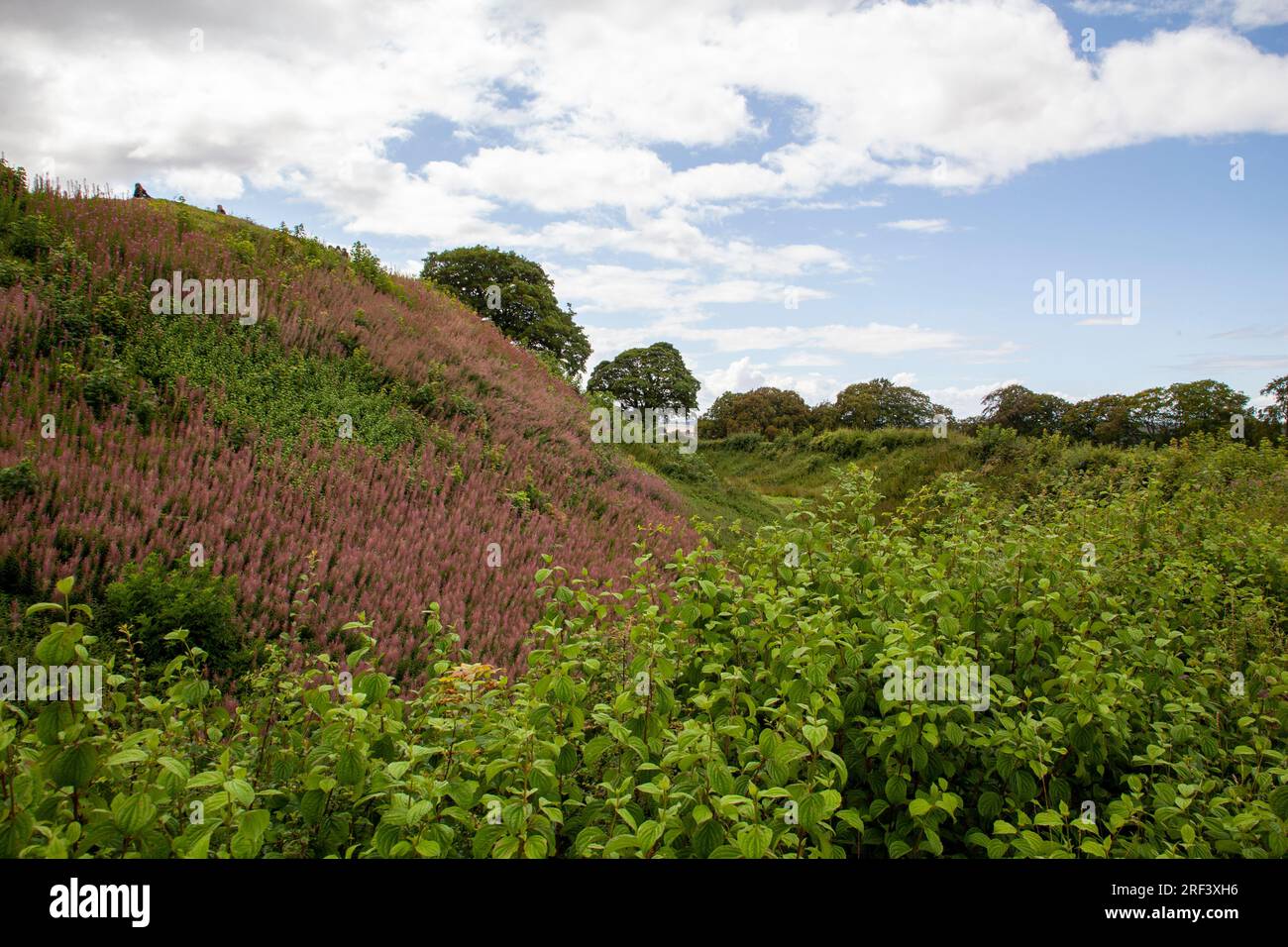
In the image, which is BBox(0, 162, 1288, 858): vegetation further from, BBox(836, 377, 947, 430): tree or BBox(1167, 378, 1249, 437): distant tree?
BBox(836, 377, 947, 430): tree

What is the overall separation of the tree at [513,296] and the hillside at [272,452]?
19.0 m

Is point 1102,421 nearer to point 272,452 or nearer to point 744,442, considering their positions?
point 744,442

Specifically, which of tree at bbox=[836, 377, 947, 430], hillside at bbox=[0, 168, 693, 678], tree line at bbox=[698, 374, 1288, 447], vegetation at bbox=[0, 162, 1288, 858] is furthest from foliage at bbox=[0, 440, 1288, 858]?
tree at bbox=[836, 377, 947, 430]

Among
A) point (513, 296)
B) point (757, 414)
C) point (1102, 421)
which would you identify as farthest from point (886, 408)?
point (513, 296)

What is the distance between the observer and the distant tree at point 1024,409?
42.5 metres

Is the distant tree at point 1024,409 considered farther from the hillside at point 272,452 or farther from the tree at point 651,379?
the hillside at point 272,452

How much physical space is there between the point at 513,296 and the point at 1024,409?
32732 millimetres

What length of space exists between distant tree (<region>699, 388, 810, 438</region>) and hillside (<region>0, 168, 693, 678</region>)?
156ft

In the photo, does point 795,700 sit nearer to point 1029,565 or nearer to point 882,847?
point 882,847

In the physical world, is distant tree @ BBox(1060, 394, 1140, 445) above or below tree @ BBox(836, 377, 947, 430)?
below

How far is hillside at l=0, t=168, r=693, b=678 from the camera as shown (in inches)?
256

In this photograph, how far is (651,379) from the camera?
43.9 m

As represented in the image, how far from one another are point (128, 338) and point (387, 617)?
A: 237 inches
